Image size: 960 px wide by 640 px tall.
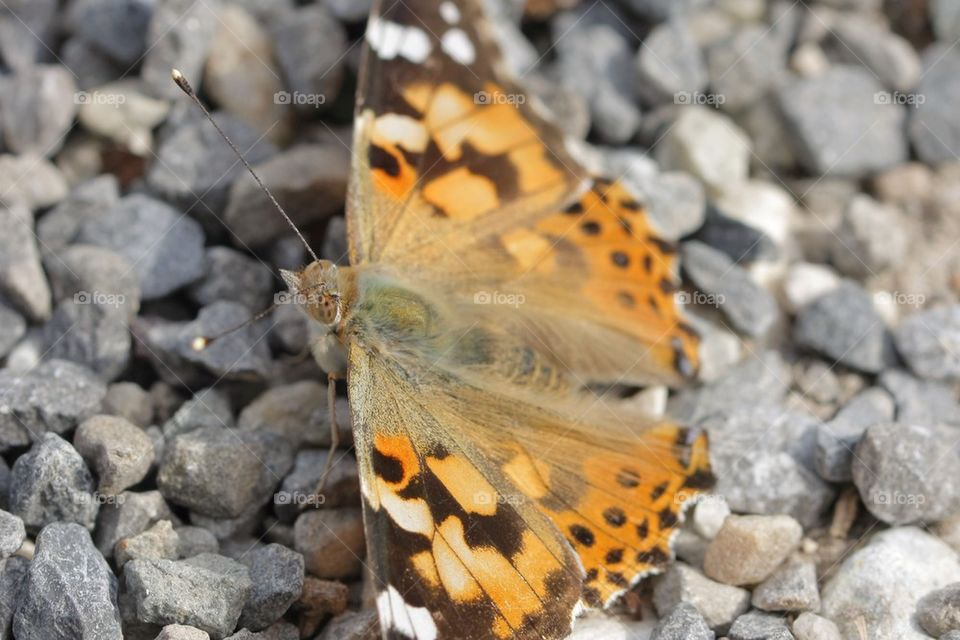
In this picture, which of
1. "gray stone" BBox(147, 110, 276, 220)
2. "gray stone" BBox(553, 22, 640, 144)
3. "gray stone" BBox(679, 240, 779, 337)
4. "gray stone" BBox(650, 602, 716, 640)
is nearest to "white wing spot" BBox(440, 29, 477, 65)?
"gray stone" BBox(553, 22, 640, 144)

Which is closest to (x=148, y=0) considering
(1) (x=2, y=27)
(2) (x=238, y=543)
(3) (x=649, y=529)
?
(1) (x=2, y=27)

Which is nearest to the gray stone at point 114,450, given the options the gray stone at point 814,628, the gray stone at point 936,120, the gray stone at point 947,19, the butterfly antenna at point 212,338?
the butterfly antenna at point 212,338

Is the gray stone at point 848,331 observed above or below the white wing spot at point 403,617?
above

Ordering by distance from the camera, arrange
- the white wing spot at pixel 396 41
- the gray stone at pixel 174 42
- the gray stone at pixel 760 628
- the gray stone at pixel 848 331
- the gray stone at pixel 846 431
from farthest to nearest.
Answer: the gray stone at pixel 174 42 → the gray stone at pixel 848 331 → the white wing spot at pixel 396 41 → the gray stone at pixel 846 431 → the gray stone at pixel 760 628

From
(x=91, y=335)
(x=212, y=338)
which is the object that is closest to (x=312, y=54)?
(x=212, y=338)

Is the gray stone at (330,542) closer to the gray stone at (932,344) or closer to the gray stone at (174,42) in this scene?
the gray stone at (174,42)

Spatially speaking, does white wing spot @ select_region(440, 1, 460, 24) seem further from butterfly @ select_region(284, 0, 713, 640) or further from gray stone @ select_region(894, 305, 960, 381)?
gray stone @ select_region(894, 305, 960, 381)
